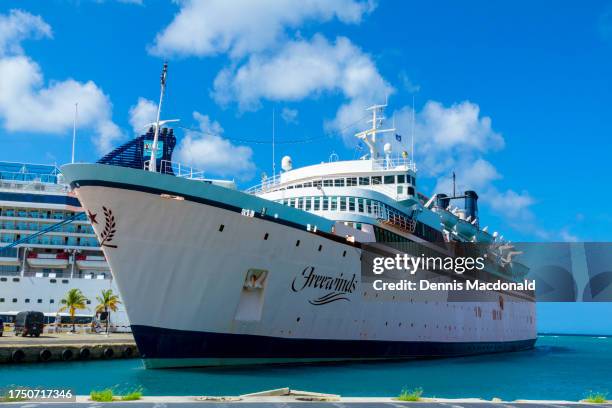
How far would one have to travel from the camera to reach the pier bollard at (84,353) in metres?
33.3

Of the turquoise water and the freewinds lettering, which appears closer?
the turquoise water

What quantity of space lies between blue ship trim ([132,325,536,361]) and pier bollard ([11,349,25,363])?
398 inches

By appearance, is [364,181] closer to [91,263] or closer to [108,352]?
[108,352]

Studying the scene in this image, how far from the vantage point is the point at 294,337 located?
1053 inches

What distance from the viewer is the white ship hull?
74.7 ft

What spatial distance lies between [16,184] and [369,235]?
134 feet

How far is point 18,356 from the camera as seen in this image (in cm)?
3017

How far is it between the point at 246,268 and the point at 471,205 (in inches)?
1500

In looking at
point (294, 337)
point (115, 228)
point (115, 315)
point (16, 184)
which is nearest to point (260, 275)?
point (294, 337)

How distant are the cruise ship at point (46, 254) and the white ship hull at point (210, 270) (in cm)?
2784

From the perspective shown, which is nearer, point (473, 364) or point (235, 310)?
point (235, 310)

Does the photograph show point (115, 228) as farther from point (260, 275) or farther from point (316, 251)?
point (316, 251)

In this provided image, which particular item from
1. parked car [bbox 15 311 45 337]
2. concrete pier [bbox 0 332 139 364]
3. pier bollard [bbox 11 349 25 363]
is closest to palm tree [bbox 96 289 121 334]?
parked car [bbox 15 311 45 337]

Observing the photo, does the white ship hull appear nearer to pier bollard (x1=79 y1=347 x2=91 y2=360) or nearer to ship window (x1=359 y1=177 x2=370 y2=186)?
ship window (x1=359 y1=177 x2=370 y2=186)
